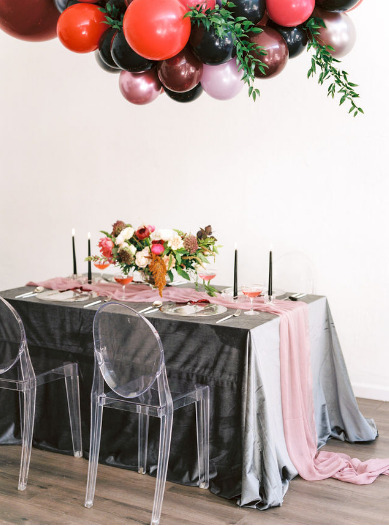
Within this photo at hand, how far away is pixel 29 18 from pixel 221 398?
5.73ft

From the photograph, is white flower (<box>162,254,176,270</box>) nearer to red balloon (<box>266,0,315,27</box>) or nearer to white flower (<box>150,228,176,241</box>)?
white flower (<box>150,228,176,241</box>)

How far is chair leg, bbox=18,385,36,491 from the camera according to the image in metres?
2.78

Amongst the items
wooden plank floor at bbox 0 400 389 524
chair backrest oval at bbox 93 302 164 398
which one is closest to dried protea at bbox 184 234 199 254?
chair backrest oval at bbox 93 302 164 398

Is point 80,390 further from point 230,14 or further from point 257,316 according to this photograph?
point 230,14

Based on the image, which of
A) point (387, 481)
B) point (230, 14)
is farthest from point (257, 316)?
point (230, 14)

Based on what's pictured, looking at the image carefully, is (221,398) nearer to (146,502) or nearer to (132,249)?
(146,502)

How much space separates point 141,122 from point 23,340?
2235mm

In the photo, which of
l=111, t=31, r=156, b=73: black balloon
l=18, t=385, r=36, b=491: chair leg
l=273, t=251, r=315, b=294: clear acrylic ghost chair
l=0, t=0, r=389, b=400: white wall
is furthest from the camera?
l=273, t=251, r=315, b=294: clear acrylic ghost chair

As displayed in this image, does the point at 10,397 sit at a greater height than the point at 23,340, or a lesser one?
lesser

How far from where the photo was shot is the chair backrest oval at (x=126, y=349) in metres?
2.43

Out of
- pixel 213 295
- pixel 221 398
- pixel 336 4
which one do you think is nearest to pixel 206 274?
pixel 213 295

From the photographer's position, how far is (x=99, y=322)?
2.57 meters

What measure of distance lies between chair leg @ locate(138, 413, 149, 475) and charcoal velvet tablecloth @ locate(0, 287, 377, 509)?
0.10ft

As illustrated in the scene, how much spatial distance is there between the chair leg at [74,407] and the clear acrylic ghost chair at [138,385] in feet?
1.23
